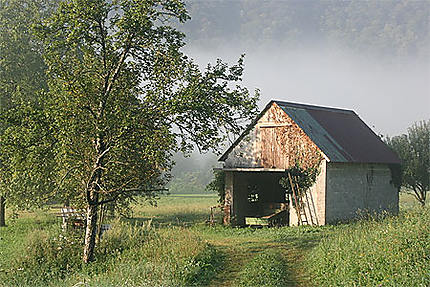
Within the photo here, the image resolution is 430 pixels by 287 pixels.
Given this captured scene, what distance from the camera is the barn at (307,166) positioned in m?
24.7

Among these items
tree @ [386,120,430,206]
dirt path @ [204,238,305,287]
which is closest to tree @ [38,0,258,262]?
dirt path @ [204,238,305,287]

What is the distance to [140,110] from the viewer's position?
15.7 m

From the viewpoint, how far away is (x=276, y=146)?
25.8 metres

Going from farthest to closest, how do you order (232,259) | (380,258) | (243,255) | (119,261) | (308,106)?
(308,106)
(243,255)
(232,259)
(119,261)
(380,258)

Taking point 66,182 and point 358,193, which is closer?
point 66,182

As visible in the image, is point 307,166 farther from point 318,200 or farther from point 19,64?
point 19,64

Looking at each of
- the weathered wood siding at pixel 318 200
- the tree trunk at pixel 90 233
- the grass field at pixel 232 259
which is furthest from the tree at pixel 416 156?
the tree trunk at pixel 90 233

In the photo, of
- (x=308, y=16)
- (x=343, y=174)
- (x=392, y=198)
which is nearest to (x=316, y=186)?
(x=343, y=174)

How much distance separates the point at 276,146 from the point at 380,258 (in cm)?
1377

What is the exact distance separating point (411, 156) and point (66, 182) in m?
23.5

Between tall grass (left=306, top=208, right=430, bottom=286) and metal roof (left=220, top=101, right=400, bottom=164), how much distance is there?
10.4m

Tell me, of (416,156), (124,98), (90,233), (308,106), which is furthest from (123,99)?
(416,156)

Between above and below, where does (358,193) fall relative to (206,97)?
below

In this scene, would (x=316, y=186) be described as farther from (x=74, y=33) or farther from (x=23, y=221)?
(x=23, y=221)
